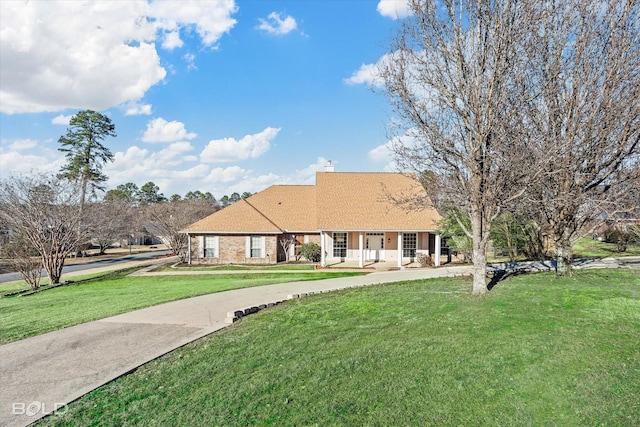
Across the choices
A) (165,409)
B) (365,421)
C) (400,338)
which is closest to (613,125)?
(400,338)

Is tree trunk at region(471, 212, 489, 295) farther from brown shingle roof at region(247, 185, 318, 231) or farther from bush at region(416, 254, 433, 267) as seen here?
brown shingle roof at region(247, 185, 318, 231)

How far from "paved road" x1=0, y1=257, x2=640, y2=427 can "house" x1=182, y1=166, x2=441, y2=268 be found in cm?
1220

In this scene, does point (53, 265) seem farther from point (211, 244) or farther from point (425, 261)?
point (425, 261)

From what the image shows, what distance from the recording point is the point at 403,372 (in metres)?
5.83

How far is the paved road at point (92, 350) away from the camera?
565 cm

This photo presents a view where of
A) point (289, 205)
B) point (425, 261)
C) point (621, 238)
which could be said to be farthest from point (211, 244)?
point (621, 238)

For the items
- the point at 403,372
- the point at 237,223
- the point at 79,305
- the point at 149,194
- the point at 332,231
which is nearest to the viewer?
the point at 403,372

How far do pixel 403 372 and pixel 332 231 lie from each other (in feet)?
59.2

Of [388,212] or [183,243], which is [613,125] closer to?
[388,212]

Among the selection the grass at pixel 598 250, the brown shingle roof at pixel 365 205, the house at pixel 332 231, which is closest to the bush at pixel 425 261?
the house at pixel 332 231

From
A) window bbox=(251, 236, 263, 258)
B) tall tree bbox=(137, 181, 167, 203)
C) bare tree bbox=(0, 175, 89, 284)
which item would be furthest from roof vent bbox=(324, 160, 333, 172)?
tall tree bbox=(137, 181, 167, 203)

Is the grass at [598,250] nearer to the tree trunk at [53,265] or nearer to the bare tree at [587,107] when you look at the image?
the bare tree at [587,107]

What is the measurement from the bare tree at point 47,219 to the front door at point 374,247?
1653 cm

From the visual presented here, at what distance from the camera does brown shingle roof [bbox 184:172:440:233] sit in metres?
23.9
